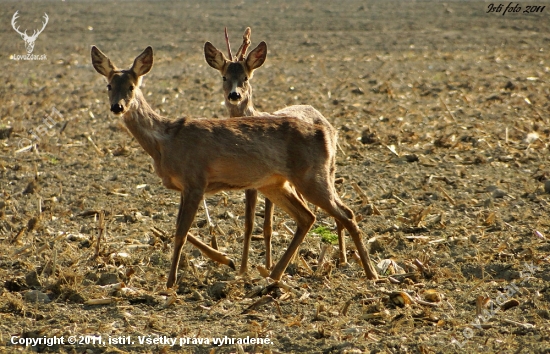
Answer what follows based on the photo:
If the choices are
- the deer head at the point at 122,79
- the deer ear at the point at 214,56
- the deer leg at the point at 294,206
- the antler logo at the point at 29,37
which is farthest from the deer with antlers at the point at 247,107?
the antler logo at the point at 29,37

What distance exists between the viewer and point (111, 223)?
33.3 ft

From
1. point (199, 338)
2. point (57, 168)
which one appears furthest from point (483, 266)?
point (57, 168)

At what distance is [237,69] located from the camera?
10492 mm

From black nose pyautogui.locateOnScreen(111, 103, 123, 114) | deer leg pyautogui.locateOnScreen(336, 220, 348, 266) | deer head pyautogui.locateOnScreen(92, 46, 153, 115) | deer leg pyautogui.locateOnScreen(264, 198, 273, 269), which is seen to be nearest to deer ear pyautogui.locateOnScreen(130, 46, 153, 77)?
deer head pyautogui.locateOnScreen(92, 46, 153, 115)

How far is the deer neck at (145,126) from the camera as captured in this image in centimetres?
866

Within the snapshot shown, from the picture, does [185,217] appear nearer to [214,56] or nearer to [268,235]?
[268,235]

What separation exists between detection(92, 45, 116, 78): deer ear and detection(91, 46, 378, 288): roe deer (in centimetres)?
30

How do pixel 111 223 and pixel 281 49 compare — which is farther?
pixel 281 49

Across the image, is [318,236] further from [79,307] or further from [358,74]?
[358,74]

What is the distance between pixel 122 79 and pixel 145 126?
0.55 metres

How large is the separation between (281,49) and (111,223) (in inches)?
683

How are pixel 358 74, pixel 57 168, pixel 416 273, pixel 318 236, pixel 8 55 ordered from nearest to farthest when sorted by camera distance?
pixel 416 273 < pixel 318 236 < pixel 57 168 < pixel 358 74 < pixel 8 55

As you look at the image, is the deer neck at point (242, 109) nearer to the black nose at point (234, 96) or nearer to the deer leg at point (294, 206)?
the black nose at point (234, 96)

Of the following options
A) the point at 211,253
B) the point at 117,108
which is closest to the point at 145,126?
the point at 117,108
